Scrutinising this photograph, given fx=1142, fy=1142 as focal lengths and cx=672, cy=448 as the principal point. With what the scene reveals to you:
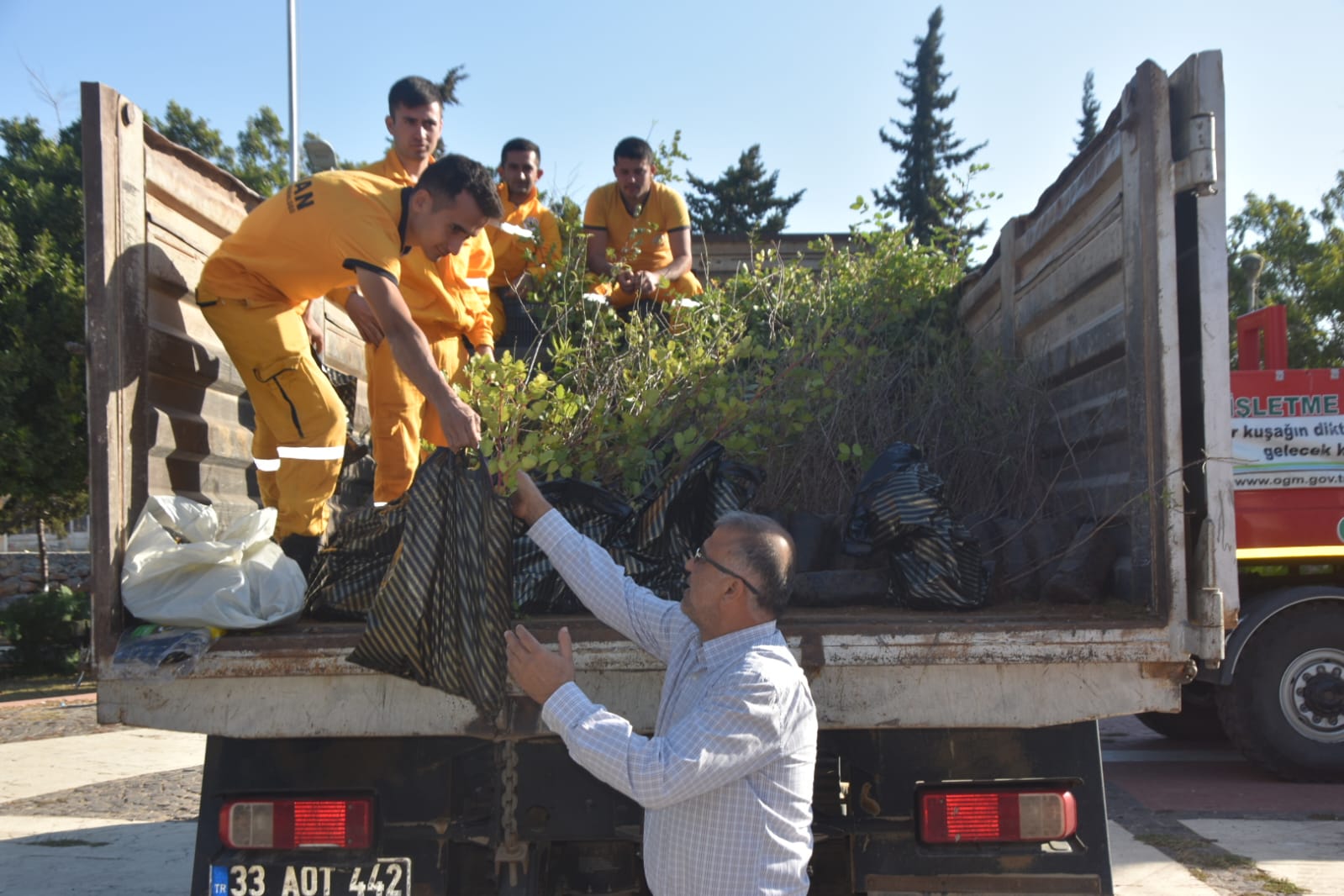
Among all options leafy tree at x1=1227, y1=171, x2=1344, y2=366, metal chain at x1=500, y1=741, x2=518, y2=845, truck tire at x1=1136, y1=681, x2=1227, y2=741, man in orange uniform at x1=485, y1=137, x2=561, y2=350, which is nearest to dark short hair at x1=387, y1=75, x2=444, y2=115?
man in orange uniform at x1=485, y1=137, x2=561, y2=350

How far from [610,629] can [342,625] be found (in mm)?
731

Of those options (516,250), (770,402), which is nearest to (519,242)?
(516,250)

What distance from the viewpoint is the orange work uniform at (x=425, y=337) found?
3.95m

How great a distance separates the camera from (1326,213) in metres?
16.5

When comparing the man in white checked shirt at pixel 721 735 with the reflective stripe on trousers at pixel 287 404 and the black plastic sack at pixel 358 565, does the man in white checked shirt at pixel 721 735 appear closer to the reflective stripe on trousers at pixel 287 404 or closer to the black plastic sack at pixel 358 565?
the black plastic sack at pixel 358 565

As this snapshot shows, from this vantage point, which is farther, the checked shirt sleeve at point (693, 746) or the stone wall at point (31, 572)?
the stone wall at point (31, 572)

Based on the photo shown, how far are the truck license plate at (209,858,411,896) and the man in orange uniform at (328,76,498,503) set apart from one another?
55.0 inches

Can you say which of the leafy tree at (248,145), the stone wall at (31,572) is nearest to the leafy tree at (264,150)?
the leafy tree at (248,145)

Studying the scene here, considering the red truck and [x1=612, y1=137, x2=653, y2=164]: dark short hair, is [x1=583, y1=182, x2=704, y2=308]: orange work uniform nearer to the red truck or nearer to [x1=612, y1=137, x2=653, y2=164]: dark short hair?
[x1=612, y1=137, x2=653, y2=164]: dark short hair

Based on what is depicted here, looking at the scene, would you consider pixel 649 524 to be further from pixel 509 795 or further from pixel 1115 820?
pixel 1115 820

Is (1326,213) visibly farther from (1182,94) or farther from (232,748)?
(232,748)

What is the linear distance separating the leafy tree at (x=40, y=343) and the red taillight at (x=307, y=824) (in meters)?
9.83

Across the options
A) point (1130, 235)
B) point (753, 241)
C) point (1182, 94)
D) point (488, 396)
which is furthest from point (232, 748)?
point (753, 241)

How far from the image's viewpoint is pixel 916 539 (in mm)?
3074
